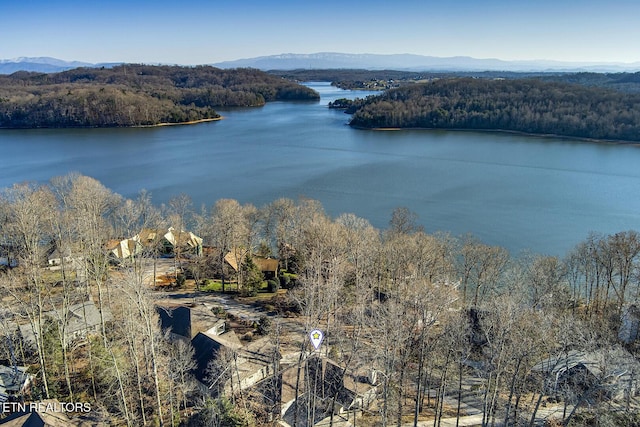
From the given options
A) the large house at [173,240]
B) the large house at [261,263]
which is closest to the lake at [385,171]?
the large house at [173,240]

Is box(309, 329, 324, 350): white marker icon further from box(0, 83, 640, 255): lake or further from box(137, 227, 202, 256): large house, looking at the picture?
box(0, 83, 640, 255): lake

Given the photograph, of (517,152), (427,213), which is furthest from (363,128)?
(427,213)

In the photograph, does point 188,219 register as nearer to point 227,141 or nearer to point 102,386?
point 102,386

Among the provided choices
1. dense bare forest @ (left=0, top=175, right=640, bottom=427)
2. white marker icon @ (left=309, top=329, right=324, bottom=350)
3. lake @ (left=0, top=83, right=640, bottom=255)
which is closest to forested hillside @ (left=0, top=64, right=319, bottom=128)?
lake @ (left=0, top=83, right=640, bottom=255)

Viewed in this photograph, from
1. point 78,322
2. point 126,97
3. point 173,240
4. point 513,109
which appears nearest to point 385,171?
point 173,240

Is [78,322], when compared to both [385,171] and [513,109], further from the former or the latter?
[513,109]

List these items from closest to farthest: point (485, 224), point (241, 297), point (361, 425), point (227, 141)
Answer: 1. point (361, 425)
2. point (241, 297)
3. point (485, 224)
4. point (227, 141)

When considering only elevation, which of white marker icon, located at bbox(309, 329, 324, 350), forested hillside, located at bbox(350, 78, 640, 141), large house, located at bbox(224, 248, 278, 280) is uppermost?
forested hillside, located at bbox(350, 78, 640, 141)
